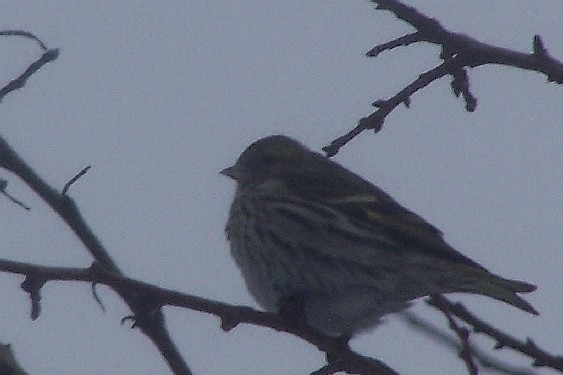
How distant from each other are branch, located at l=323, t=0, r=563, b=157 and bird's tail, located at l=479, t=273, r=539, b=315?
1.07 meters

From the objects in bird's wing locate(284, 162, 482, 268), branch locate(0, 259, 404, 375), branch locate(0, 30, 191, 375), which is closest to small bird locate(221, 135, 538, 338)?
bird's wing locate(284, 162, 482, 268)

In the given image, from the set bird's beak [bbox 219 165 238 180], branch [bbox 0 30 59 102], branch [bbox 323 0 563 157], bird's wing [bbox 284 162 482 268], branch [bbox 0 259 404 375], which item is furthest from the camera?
bird's beak [bbox 219 165 238 180]

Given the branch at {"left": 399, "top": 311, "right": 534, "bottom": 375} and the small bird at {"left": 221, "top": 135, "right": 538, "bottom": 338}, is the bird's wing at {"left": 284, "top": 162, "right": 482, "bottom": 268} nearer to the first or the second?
the small bird at {"left": 221, "top": 135, "right": 538, "bottom": 338}

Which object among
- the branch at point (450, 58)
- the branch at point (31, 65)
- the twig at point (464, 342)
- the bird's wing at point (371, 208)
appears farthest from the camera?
the bird's wing at point (371, 208)

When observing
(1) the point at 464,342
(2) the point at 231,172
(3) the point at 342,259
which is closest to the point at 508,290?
(3) the point at 342,259

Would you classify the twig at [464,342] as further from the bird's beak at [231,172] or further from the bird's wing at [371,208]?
the bird's beak at [231,172]

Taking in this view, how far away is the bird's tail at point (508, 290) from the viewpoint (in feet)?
13.9

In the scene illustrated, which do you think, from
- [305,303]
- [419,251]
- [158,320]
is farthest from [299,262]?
[158,320]

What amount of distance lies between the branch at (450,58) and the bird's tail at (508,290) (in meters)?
1.07

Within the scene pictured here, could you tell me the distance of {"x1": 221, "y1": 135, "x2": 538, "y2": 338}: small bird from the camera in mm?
5023

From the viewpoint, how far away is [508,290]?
4.34 metres

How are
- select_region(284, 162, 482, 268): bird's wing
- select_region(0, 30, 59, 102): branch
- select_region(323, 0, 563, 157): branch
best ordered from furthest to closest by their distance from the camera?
select_region(284, 162, 482, 268): bird's wing < select_region(0, 30, 59, 102): branch < select_region(323, 0, 563, 157): branch

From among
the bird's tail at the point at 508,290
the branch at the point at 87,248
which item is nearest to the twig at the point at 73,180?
the branch at the point at 87,248

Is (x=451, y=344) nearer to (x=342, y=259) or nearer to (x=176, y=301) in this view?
(x=176, y=301)
